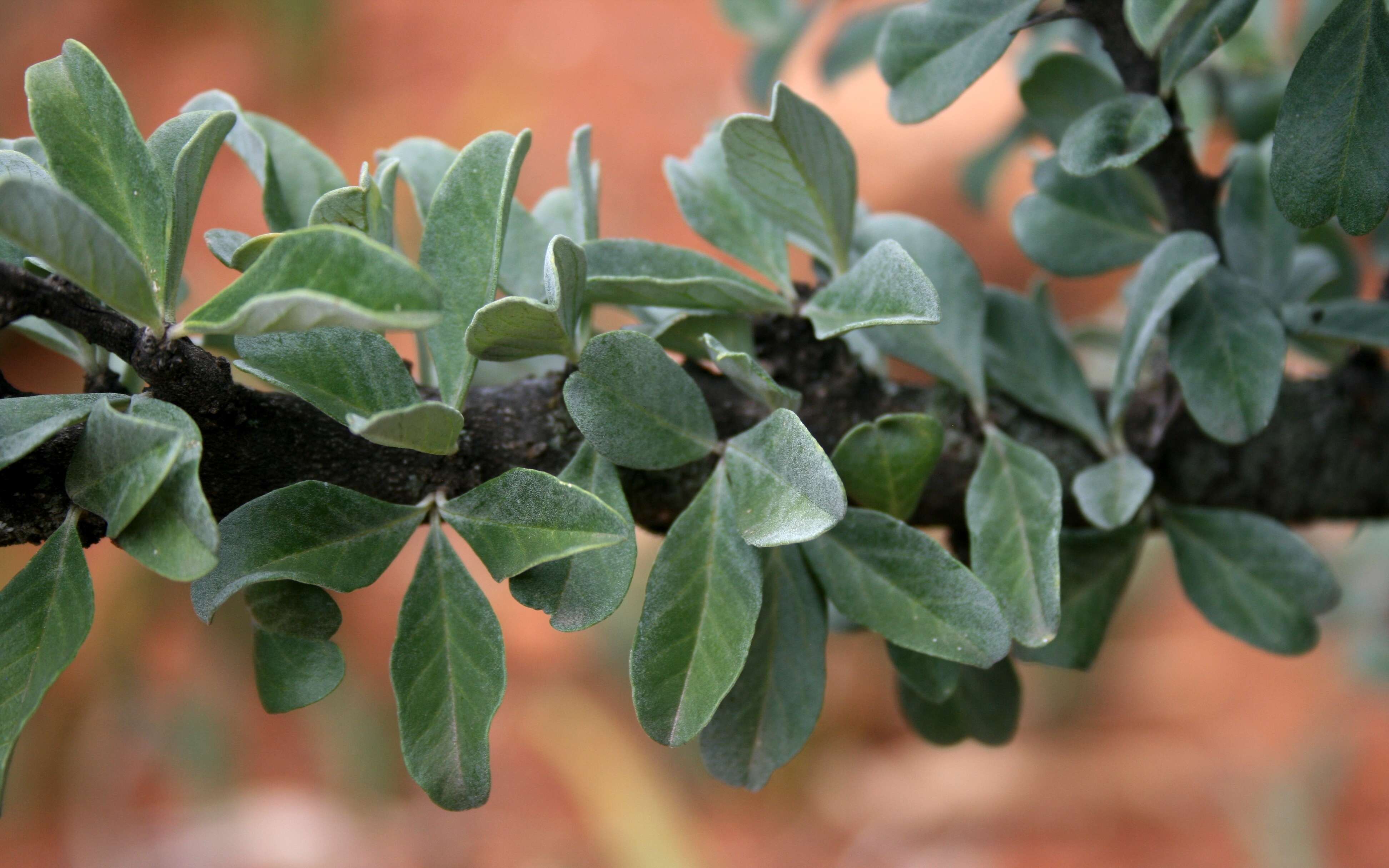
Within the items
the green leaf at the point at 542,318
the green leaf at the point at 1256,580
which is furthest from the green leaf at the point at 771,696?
the green leaf at the point at 1256,580

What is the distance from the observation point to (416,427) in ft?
0.92

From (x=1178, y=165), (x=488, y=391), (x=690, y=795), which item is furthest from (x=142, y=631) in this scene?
→ (x=1178, y=165)

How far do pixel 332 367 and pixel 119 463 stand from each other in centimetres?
7

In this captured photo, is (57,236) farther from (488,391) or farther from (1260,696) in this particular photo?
(1260,696)

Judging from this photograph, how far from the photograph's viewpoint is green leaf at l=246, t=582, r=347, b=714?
327 millimetres

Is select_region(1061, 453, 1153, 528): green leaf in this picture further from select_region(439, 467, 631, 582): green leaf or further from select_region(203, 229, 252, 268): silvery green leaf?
select_region(203, 229, 252, 268): silvery green leaf

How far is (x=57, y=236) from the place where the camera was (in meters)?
0.24

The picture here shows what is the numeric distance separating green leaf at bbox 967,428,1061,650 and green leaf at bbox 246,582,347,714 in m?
0.24

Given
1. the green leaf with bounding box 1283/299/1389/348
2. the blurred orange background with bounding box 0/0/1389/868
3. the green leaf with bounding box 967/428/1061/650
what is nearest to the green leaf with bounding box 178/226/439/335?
the green leaf with bounding box 967/428/1061/650

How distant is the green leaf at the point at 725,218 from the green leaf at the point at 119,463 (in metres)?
0.25

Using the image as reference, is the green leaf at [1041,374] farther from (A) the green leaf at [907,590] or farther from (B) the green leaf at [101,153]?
(B) the green leaf at [101,153]

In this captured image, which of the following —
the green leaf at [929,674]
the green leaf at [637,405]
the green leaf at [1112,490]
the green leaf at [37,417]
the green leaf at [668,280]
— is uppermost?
the green leaf at [37,417]

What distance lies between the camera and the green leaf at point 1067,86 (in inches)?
18.3

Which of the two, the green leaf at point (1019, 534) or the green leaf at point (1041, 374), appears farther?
the green leaf at point (1041, 374)
